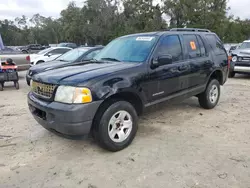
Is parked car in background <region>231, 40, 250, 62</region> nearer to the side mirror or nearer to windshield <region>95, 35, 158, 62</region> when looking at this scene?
windshield <region>95, 35, 158, 62</region>

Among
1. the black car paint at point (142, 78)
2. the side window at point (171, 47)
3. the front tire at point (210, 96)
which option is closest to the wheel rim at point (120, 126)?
the black car paint at point (142, 78)

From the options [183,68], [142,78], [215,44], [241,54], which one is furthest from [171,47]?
[241,54]

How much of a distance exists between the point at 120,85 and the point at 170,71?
123cm

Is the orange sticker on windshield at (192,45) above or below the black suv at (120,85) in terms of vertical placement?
above

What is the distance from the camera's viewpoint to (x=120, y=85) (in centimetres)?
335

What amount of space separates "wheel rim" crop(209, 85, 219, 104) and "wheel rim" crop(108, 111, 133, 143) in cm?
274

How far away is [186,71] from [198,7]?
2894 centimetres

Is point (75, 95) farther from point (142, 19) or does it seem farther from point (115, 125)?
point (142, 19)

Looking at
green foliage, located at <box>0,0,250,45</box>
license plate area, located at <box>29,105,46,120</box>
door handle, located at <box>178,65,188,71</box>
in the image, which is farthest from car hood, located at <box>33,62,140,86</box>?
green foliage, located at <box>0,0,250,45</box>

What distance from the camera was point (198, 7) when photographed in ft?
98.6

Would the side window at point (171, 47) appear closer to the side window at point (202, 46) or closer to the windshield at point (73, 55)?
the side window at point (202, 46)

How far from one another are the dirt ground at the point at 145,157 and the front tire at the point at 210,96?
470mm

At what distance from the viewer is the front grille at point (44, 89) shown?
128 inches

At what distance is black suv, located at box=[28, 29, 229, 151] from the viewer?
3.07 meters
